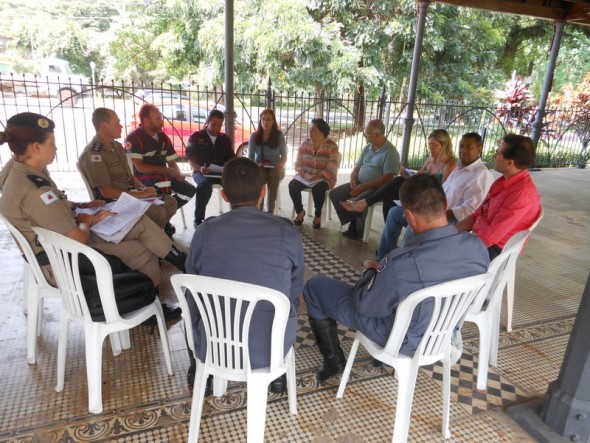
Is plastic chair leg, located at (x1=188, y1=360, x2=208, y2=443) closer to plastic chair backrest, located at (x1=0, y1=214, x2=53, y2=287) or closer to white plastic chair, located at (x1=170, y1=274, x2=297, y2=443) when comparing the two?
white plastic chair, located at (x1=170, y1=274, x2=297, y2=443)

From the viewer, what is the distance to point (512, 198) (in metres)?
2.46

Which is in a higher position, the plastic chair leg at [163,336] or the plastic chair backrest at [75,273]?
the plastic chair backrest at [75,273]

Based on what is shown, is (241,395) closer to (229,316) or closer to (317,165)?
(229,316)

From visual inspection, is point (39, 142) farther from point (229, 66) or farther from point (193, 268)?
point (229, 66)

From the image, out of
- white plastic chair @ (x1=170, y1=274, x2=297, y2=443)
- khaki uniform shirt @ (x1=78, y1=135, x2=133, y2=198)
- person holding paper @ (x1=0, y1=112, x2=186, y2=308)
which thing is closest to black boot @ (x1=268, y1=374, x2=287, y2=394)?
white plastic chair @ (x1=170, y1=274, x2=297, y2=443)

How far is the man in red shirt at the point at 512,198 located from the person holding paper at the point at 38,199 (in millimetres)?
1988

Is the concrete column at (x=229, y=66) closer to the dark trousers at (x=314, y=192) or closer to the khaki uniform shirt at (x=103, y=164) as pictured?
the dark trousers at (x=314, y=192)

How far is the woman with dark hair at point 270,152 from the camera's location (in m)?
4.69

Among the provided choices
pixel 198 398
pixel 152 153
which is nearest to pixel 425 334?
pixel 198 398

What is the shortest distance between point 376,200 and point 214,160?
1.73 meters

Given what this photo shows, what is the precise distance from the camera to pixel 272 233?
5.12 feet

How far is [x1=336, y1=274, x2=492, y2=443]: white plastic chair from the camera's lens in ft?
5.14

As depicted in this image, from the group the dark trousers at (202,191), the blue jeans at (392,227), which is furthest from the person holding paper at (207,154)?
the blue jeans at (392,227)

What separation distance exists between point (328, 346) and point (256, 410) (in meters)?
0.68
